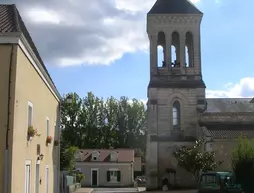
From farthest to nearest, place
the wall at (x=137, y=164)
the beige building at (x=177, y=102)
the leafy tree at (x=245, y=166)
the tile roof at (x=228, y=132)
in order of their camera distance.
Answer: the wall at (x=137, y=164) → the beige building at (x=177, y=102) → the tile roof at (x=228, y=132) → the leafy tree at (x=245, y=166)

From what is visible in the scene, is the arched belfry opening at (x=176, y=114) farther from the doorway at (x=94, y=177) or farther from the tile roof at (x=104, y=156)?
the doorway at (x=94, y=177)

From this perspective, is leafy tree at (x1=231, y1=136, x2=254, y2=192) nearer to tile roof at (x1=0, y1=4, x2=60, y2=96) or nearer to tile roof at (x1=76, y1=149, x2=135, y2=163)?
tile roof at (x1=0, y1=4, x2=60, y2=96)

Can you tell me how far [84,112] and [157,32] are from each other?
93.7 ft

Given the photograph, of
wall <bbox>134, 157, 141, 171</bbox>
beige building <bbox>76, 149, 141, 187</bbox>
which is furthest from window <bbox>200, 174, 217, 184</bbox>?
wall <bbox>134, 157, 141, 171</bbox>

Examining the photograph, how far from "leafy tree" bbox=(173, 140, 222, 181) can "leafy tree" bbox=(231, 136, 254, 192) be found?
21.5 ft

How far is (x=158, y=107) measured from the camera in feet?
135

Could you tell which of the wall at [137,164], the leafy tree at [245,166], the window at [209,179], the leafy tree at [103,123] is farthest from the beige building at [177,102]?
the wall at [137,164]

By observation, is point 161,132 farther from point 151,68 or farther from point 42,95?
point 42,95

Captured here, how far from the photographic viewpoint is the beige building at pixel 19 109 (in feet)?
40.8

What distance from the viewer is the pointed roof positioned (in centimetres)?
4216

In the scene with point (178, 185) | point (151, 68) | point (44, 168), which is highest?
point (151, 68)

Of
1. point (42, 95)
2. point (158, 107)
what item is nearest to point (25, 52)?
point (42, 95)

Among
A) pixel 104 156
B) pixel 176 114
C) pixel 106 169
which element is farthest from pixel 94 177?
pixel 176 114

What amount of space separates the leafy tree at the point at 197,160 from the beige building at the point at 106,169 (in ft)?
70.7
